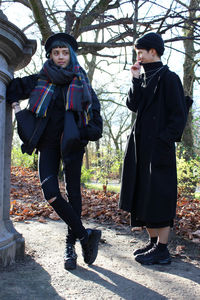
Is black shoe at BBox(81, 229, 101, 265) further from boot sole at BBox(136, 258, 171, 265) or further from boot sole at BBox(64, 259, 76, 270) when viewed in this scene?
boot sole at BBox(136, 258, 171, 265)

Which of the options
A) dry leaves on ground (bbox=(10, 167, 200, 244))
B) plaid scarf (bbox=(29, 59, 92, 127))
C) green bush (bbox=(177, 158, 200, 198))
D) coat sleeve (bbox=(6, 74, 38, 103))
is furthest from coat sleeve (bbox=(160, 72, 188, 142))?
green bush (bbox=(177, 158, 200, 198))

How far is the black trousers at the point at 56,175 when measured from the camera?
2586mm

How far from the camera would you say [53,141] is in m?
2.67

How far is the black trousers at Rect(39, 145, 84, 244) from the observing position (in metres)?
2.59

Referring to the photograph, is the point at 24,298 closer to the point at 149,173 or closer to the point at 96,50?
the point at 149,173

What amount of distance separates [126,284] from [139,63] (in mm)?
2058

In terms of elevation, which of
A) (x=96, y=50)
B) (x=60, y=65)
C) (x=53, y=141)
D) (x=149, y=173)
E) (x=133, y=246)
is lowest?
(x=133, y=246)

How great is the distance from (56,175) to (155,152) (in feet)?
3.09

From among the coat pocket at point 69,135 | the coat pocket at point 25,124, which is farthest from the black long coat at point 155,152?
the coat pocket at point 25,124

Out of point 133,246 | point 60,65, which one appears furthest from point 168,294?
point 60,65

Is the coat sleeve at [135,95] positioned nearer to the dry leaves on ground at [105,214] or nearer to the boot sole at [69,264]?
the boot sole at [69,264]

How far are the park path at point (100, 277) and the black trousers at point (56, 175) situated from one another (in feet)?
1.16

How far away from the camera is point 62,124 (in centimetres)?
269

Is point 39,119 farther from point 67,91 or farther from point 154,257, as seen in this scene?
point 154,257
